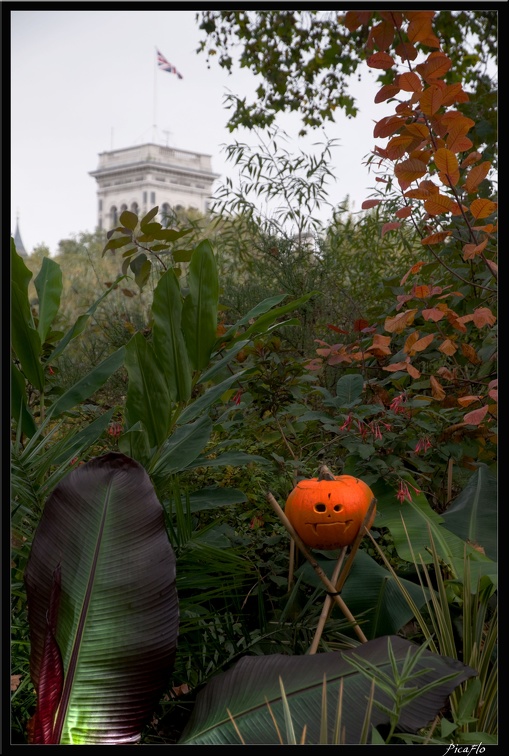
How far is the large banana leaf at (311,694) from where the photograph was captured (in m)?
1.42

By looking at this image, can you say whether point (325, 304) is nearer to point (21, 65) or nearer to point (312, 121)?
point (21, 65)

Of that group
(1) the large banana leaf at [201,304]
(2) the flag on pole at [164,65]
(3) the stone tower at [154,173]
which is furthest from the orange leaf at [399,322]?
(3) the stone tower at [154,173]

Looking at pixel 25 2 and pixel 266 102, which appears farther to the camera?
pixel 266 102

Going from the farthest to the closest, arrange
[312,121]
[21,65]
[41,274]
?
[312,121]
[41,274]
[21,65]

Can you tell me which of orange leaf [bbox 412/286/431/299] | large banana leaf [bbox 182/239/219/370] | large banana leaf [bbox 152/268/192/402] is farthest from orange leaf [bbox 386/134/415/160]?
large banana leaf [bbox 152/268/192/402]

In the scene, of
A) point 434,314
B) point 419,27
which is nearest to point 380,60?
point 419,27

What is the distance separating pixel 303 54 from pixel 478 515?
14.3ft

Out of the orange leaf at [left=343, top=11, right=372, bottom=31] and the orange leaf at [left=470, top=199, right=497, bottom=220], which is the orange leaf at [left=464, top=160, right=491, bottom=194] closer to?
the orange leaf at [left=470, top=199, right=497, bottom=220]

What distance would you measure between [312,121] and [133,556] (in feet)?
14.8

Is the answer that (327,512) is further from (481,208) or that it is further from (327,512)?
(481,208)

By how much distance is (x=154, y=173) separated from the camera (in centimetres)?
1196

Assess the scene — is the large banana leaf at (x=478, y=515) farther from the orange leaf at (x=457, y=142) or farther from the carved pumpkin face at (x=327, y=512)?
the orange leaf at (x=457, y=142)

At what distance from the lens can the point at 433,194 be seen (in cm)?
202

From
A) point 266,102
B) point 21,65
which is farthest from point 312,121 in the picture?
point 21,65
